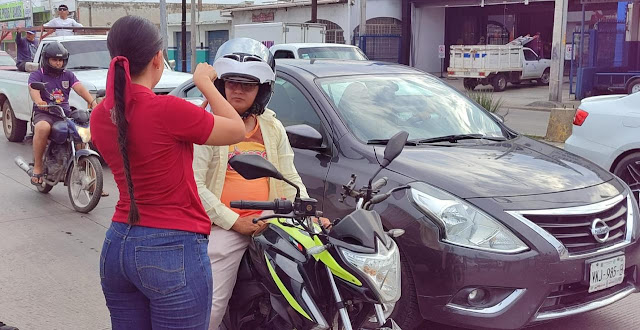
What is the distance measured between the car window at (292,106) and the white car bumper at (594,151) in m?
3.44

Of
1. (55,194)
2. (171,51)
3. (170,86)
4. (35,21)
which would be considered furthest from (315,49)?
(35,21)

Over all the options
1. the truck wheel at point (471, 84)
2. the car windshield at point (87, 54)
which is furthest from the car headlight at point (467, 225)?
the truck wheel at point (471, 84)

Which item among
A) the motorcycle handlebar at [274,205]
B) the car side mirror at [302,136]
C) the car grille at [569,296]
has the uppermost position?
the car side mirror at [302,136]

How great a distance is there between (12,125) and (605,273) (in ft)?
36.4

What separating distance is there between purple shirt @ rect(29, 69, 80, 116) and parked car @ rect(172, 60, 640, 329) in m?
4.22

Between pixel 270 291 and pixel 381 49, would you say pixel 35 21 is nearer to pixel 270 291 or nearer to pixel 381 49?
pixel 381 49

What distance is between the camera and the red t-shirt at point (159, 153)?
2.27 meters

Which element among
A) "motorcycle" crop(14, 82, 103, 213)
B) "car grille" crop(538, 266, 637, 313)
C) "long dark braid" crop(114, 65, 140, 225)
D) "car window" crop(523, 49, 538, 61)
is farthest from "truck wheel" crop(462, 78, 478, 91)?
"long dark braid" crop(114, 65, 140, 225)

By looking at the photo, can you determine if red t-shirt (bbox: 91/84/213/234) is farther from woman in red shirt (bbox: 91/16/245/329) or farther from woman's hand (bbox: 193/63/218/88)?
woman's hand (bbox: 193/63/218/88)

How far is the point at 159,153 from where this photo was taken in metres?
2.30

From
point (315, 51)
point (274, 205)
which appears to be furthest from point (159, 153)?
point (315, 51)

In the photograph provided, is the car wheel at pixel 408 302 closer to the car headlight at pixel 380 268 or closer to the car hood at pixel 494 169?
the car hood at pixel 494 169

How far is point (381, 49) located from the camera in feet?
102

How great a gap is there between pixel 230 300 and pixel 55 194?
19.2 ft
